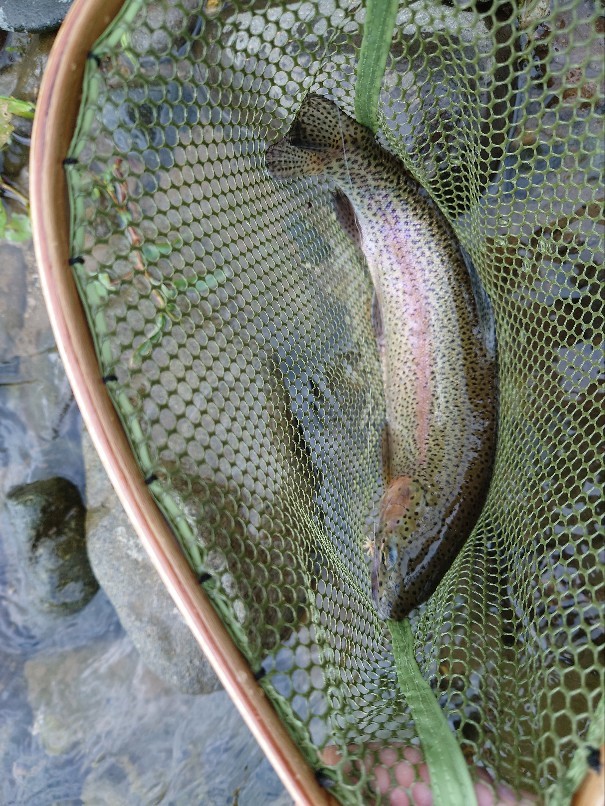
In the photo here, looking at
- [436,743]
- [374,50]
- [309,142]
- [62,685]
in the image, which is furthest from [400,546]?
[62,685]

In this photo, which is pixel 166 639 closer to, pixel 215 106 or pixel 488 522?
pixel 488 522

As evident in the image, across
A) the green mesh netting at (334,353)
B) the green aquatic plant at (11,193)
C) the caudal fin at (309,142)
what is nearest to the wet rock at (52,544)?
the green mesh netting at (334,353)

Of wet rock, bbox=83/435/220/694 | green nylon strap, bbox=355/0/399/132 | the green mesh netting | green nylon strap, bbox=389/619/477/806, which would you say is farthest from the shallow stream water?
green nylon strap, bbox=355/0/399/132

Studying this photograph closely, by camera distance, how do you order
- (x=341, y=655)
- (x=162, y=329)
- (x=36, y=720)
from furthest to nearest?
(x=36, y=720), (x=341, y=655), (x=162, y=329)

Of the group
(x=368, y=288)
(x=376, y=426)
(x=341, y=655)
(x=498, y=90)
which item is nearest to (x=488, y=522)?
(x=376, y=426)

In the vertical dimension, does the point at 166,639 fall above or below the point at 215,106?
below

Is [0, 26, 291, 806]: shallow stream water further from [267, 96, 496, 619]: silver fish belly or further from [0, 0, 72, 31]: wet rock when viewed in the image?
[267, 96, 496, 619]: silver fish belly

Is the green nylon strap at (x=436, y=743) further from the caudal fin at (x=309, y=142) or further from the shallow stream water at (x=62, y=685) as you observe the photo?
the caudal fin at (x=309, y=142)
